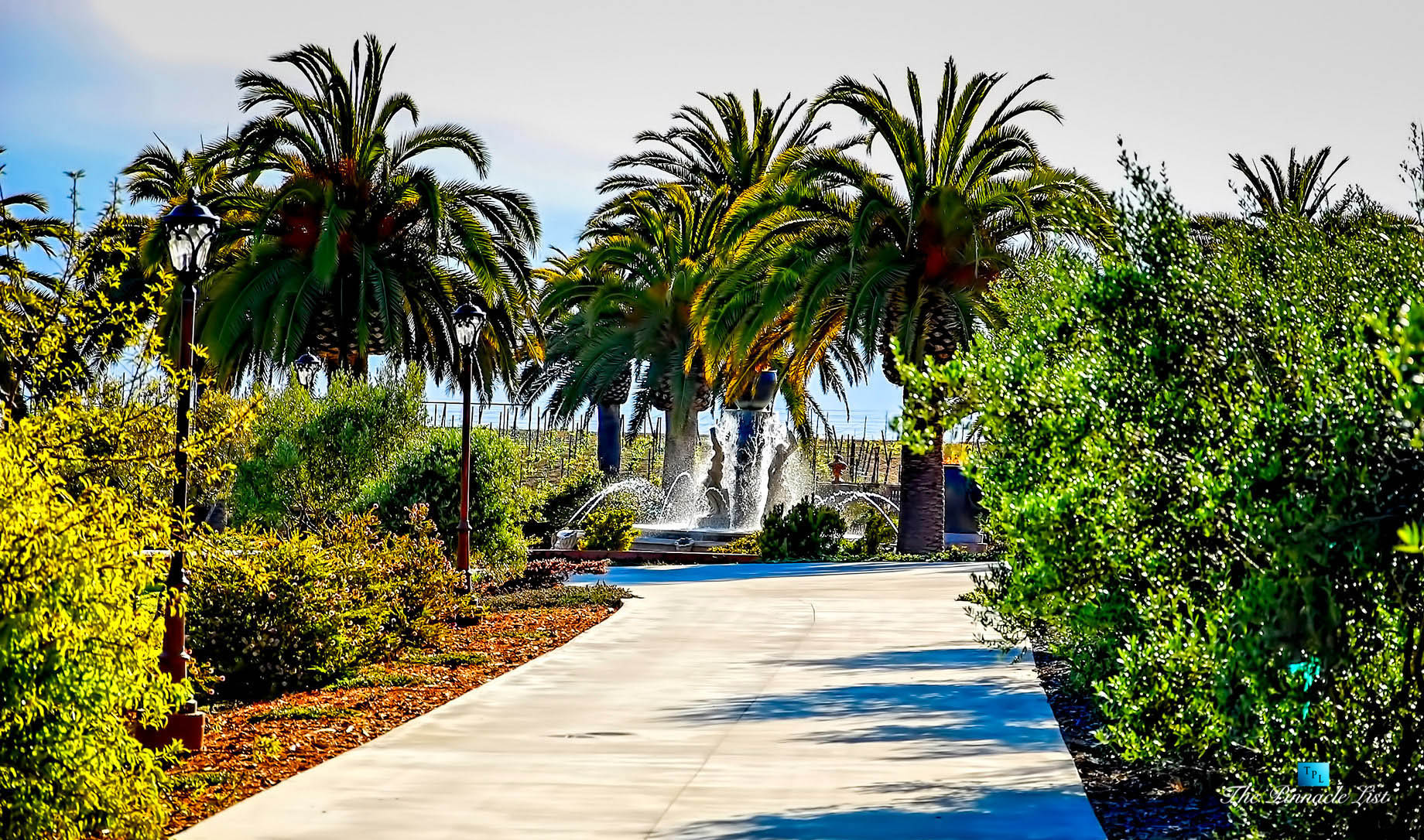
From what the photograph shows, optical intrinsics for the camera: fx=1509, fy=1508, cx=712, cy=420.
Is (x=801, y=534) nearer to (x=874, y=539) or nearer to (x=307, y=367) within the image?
(x=874, y=539)

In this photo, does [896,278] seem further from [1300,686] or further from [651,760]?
[1300,686]

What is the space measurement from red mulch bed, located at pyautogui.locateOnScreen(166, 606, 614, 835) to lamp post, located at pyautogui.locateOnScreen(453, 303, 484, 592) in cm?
294

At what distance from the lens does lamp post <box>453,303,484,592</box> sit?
690 inches

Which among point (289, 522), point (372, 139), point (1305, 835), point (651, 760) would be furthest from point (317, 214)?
point (1305, 835)

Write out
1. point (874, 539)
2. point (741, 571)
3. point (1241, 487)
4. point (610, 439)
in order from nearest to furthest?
point (1241, 487) → point (741, 571) → point (874, 539) → point (610, 439)

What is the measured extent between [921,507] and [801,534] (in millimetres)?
2221

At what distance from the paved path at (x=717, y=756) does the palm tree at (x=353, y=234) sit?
13971 mm

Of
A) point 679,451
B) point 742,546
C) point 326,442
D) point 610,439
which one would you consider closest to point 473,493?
point 326,442

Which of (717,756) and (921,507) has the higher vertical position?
(921,507)

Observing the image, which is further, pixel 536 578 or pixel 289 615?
pixel 536 578

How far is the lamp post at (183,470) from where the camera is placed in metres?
7.73

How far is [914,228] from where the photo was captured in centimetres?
2473

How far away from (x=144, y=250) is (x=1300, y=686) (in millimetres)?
23056

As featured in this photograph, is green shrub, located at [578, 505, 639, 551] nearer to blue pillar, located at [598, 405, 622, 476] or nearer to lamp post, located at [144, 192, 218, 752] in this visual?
blue pillar, located at [598, 405, 622, 476]
